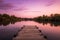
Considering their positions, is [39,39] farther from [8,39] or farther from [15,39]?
[8,39]

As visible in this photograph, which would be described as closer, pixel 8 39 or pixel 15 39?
pixel 15 39

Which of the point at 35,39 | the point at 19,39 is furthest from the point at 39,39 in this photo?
the point at 19,39

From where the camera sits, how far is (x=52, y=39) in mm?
15375

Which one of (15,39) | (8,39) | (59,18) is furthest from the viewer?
(59,18)

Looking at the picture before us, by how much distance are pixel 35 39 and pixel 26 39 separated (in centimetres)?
69

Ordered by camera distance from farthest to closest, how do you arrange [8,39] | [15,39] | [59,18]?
[59,18], [8,39], [15,39]

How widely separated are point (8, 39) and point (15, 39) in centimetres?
280

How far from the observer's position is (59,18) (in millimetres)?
99812

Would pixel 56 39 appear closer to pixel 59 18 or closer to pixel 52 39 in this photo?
pixel 52 39

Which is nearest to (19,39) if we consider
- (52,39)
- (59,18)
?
(52,39)

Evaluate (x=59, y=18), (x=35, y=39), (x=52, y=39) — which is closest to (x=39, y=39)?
(x=35, y=39)

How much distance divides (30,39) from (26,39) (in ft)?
1.01

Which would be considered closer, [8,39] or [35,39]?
[35,39]

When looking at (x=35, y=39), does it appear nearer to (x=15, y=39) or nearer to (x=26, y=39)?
(x=26, y=39)
